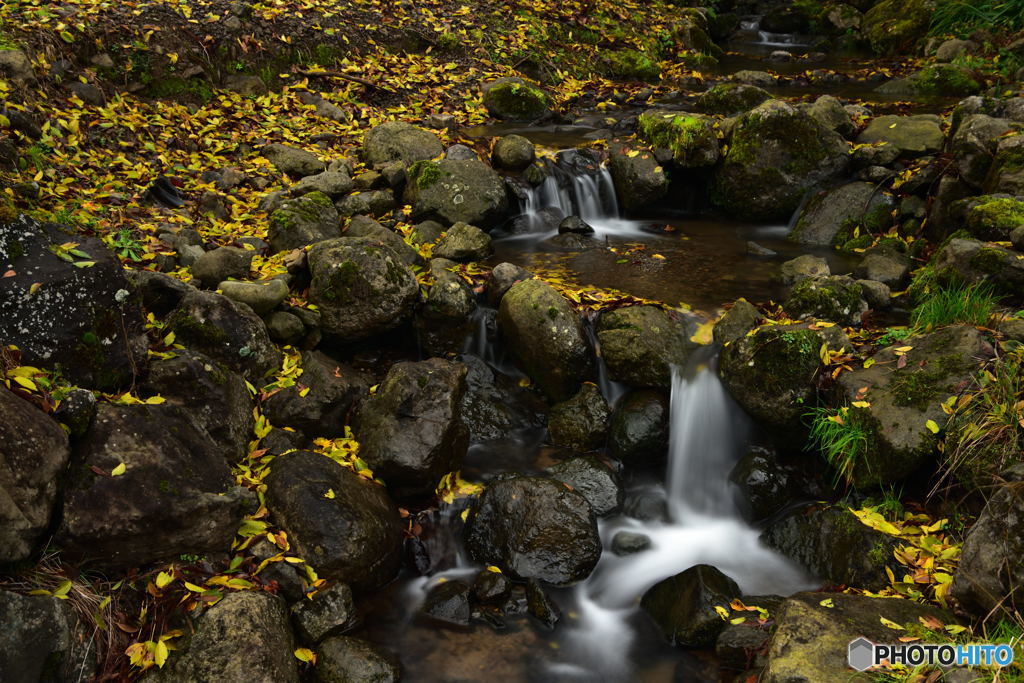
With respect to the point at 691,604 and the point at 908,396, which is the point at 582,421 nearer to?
the point at 691,604

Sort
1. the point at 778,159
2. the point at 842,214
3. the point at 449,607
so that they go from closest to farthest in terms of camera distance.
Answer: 1. the point at 449,607
2. the point at 842,214
3. the point at 778,159

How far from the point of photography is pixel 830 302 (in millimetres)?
6059

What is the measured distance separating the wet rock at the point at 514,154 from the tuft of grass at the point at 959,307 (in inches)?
212

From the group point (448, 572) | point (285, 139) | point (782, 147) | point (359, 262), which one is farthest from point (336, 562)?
point (782, 147)

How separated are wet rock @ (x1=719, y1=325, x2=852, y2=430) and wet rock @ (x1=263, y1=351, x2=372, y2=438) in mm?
3402

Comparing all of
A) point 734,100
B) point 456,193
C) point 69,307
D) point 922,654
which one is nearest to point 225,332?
point 69,307

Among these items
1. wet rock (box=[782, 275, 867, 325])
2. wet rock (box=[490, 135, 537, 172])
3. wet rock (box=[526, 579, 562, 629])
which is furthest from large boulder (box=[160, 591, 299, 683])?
wet rock (box=[490, 135, 537, 172])

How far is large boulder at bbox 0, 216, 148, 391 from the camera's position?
3961 mm

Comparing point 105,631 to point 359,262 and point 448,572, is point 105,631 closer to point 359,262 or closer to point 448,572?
point 448,572

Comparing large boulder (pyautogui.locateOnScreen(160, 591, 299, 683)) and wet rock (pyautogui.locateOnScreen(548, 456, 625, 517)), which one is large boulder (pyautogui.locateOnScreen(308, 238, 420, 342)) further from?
large boulder (pyautogui.locateOnScreen(160, 591, 299, 683))

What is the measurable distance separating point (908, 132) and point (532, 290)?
19.7 feet

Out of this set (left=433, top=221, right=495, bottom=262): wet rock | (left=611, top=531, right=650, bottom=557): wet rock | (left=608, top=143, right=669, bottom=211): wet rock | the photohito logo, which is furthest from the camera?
(left=608, top=143, right=669, bottom=211): wet rock

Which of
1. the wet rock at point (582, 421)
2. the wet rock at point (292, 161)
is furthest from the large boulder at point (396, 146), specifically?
the wet rock at point (582, 421)

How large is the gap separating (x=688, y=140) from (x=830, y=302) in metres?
3.77
